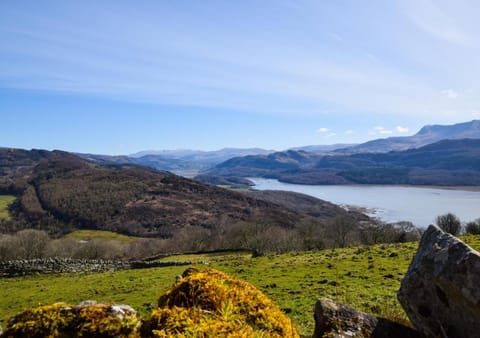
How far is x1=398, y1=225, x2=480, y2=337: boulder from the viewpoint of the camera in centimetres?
569

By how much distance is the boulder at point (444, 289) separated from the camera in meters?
5.69

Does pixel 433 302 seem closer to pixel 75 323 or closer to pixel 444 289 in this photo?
pixel 444 289

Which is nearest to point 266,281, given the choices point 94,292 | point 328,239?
point 94,292

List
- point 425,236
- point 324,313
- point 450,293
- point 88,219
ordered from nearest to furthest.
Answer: point 450,293
point 324,313
point 425,236
point 88,219

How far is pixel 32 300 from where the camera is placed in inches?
1190

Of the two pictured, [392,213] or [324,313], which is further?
[392,213]

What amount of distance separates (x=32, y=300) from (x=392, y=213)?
644ft

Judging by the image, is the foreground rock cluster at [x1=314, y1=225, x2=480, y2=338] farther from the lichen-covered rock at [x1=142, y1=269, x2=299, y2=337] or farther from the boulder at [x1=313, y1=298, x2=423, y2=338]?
the lichen-covered rock at [x1=142, y1=269, x2=299, y2=337]

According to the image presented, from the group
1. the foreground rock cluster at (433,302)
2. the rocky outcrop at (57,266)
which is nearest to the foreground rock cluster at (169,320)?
the foreground rock cluster at (433,302)

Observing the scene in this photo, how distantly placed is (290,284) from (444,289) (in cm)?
2034

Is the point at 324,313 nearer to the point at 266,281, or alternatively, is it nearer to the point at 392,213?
the point at 266,281

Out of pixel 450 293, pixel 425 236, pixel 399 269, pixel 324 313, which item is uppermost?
pixel 425 236

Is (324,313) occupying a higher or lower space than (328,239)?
higher

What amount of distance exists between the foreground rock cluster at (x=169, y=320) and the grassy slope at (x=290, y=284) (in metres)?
8.50
